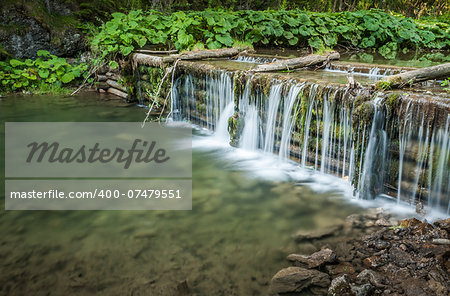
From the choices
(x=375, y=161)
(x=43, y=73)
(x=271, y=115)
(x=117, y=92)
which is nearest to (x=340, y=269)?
(x=375, y=161)

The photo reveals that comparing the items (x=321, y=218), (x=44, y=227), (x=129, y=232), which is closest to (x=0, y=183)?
(x=44, y=227)

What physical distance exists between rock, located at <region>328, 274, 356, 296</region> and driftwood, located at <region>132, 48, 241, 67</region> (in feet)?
21.1

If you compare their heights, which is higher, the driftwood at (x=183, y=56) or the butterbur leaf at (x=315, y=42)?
the butterbur leaf at (x=315, y=42)

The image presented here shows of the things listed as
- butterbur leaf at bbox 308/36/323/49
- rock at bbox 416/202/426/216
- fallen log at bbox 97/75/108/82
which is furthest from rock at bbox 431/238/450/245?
fallen log at bbox 97/75/108/82

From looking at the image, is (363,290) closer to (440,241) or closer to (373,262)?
(373,262)

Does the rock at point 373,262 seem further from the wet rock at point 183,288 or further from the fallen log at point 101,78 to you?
the fallen log at point 101,78

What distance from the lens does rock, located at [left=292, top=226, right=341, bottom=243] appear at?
3.71 metres

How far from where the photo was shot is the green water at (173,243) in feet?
10.1

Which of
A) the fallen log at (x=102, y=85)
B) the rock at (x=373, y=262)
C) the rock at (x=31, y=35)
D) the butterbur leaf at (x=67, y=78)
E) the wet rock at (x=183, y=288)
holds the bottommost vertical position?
the wet rock at (x=183, y=288)

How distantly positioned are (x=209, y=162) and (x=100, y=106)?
489 centimetres

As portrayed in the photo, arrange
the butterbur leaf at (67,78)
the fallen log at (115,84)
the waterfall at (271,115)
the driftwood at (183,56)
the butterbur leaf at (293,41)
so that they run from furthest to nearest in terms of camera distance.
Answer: the butterbur leaf at (293,41) < the butterbur leaf at (67,78) < the fallen log at (115,84) < the driftwood at (183,56) < the waterfall at (271,115)

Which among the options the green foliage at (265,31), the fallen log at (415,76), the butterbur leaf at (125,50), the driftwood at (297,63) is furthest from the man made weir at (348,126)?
the green foliage at (265,31)

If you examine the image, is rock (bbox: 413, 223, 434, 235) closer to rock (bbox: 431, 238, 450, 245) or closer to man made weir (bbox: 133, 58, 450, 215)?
rock (bbox: 431, 238, 450, 245)

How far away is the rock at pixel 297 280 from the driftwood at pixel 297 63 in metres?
4.23
